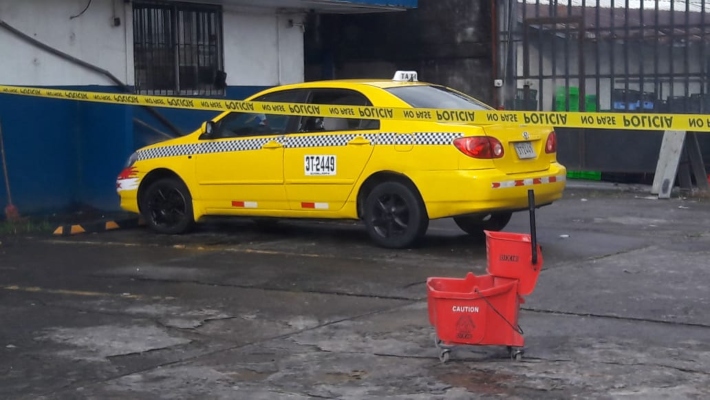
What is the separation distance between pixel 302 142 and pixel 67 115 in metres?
4.13

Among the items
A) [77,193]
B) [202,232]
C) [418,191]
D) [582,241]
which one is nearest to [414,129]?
[418,191]

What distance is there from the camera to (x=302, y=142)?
33.2 feet

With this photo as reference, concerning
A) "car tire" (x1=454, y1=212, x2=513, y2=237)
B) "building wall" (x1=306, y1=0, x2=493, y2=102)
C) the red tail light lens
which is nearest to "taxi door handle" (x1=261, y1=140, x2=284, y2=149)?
"car tire" (x1=454, y1=212, x2=513, y2=237)

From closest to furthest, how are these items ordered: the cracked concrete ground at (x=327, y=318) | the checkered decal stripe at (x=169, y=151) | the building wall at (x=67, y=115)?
the cracked concrete ground at (x=327, y=318) < the checkered decal stripe at (x=169, y=151) < the building wall at (x=67, y=115)

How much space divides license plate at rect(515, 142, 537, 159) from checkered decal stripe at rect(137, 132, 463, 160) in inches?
24.6

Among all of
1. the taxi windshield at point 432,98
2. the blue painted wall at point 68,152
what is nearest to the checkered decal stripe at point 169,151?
the blue painted wall at point 68,152

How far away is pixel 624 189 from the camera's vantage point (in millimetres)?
15094

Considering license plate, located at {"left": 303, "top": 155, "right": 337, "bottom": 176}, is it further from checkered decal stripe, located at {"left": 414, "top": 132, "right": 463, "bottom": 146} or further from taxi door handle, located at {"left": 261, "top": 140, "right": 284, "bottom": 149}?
checkered decal stripe, located at {"left": 414, "top": 132, "right": 463, "bottom": 146}

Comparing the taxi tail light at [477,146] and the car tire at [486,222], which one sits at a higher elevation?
the taxi tail light at [477,146]

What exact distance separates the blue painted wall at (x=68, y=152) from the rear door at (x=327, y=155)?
3548 mm

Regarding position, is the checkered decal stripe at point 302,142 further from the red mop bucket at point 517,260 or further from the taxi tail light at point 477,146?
the red mop bucket at point 517,260

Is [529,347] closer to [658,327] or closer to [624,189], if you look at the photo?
[658,327]

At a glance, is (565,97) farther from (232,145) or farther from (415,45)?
(232,145)

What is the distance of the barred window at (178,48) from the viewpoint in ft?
45.7
